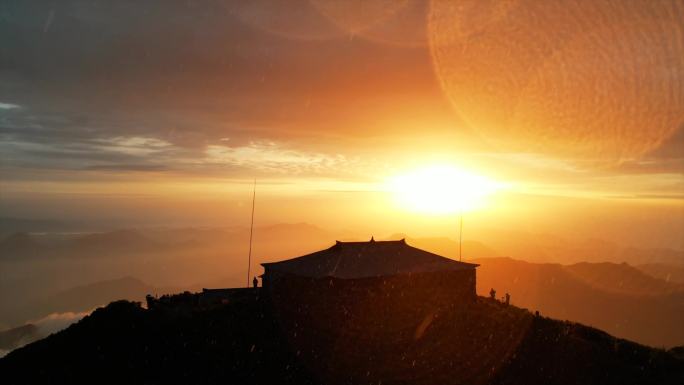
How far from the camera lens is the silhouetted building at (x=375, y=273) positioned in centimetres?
2950

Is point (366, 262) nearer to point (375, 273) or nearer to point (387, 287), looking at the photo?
point (375, 273)

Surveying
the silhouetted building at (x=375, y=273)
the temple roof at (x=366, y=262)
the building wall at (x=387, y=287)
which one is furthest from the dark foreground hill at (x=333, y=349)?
the temple roof at (x=366, y=262)

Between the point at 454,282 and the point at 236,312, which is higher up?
the point at 454,282

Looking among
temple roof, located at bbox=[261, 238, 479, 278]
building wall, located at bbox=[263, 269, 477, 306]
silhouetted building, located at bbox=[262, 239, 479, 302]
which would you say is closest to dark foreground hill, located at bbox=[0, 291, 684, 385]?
building wall, located at bbox=[263, 269, 477, 306]

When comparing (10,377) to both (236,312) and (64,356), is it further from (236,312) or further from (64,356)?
(236,312)

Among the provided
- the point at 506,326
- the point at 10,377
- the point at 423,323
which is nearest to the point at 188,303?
the point at 10,377

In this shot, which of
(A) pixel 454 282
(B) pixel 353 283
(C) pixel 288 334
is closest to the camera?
(C) pixel 288 334

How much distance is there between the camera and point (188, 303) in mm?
33531

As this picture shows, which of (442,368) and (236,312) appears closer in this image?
(442,368)

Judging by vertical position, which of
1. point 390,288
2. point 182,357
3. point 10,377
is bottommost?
point 10,377

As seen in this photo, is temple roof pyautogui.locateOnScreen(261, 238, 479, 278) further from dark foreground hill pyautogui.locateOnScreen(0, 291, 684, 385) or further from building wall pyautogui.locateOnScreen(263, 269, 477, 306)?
dark foreground hill pyautogui.locateOnScreen(0, 291, 684, 385)

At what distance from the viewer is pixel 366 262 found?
31.3 metres

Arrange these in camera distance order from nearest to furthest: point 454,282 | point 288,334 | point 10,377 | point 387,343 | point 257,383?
point 257,383 → point 10,377 → point 387,343 → point 288,334 → point 454,282

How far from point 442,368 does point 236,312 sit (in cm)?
1360
